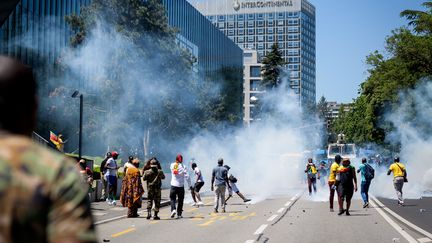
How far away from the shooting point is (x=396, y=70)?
165 feet

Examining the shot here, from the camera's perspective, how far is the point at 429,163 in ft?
149

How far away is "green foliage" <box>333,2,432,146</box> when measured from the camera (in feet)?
156

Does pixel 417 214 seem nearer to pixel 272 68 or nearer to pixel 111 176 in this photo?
pixel 111 176

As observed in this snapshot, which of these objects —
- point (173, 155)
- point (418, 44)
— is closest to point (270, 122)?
point (173, 155)

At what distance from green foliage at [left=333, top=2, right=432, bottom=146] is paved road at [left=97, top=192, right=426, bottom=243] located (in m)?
29.5

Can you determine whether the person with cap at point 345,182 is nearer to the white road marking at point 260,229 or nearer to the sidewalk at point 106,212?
the white road marking at point 260,229

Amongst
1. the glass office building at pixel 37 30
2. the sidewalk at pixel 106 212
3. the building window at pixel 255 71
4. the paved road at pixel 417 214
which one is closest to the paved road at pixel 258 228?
the sidewalk at pixel 106 212

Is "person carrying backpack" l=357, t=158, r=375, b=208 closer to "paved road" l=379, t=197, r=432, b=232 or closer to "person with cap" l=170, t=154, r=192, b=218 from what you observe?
"paved road" l=379, t=197, r=432, b=232

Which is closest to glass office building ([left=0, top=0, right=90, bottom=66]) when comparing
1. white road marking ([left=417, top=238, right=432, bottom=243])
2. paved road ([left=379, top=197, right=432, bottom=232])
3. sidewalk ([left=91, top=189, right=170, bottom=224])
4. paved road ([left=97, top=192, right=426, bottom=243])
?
sidewalk ([left=91, top=189, right=170, bottom=224])

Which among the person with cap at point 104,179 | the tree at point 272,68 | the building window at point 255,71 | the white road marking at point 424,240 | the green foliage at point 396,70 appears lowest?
the white road marking at point 424,240

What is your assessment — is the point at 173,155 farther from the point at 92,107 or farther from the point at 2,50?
the point at 2,50

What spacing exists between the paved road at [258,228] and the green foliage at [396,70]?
29499 mm

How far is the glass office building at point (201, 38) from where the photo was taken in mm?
64875

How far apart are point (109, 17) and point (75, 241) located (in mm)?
40732
